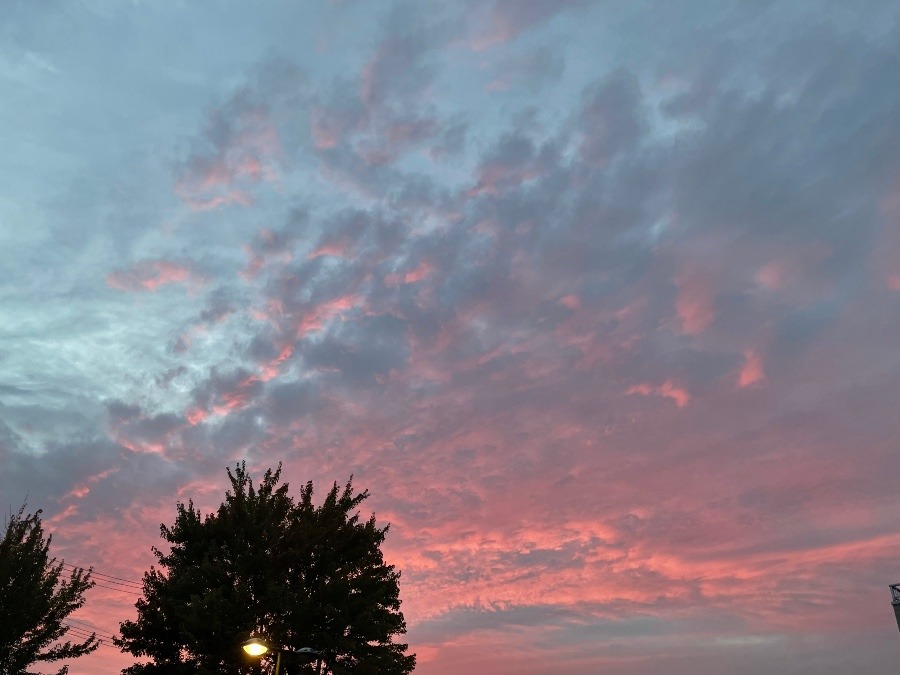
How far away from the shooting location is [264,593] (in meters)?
35.4

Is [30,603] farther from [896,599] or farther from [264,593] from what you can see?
[896,599]

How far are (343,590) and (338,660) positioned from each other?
3468 millimetres

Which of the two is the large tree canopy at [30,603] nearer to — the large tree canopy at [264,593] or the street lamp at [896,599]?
the large tree canopy at [264,593]

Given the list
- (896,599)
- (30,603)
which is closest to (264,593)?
(30,603)

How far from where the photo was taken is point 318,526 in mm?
38656

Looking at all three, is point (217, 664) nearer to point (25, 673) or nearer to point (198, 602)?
point (198, 602)

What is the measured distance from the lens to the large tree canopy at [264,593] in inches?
1337

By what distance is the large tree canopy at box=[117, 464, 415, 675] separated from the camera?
1337 inches

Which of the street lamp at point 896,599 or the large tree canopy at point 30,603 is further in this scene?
the street lamp at point 896,599

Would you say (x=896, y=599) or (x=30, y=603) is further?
(x=896, y=599)

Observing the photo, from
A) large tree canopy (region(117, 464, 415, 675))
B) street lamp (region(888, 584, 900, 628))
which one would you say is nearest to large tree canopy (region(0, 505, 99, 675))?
large tree canopy (region(117, 464, 415, 675))

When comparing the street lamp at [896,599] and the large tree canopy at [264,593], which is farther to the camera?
the street lamp at [896,599]

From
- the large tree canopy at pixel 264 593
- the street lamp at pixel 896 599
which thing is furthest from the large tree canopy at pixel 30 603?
the street lamp at pixel 896 599

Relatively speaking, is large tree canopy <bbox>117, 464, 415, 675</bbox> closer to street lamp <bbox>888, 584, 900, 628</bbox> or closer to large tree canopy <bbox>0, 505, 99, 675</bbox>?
large tree canopy <bbox>0, 505, 99, 675</bbox>
